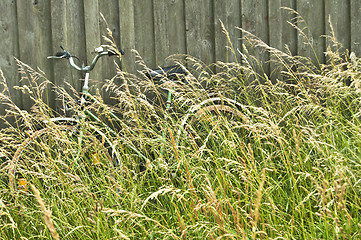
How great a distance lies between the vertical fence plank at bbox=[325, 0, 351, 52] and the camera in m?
4.19

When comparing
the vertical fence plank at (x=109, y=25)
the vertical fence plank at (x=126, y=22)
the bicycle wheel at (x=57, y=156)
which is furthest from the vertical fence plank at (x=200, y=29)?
the bicycle wheel at (x=57, y=156)

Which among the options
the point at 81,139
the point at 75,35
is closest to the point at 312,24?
the point at 75,35

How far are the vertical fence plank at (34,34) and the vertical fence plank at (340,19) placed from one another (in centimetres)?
231

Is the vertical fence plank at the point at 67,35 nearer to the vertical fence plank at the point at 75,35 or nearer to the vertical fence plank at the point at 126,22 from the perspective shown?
the vertical fence plank at the point at 75,35

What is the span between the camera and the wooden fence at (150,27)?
3.97 meters

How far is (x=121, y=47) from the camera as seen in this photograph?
403 centimetres

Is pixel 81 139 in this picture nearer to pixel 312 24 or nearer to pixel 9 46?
pixel 9 46

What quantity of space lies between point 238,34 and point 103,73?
1159mm

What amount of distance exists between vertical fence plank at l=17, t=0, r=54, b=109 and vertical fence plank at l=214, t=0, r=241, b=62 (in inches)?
53.6

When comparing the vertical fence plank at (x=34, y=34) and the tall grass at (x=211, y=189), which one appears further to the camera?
the vertical fence plank at (x=34, y=34)

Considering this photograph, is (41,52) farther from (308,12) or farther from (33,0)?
(308,12)

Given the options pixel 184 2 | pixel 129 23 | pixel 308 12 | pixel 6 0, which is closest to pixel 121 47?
pixel 129 23

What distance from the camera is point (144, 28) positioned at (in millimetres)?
4055

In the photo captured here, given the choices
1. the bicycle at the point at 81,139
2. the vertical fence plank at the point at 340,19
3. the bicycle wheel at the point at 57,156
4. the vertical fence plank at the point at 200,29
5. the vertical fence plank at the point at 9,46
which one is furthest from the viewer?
the vertical fence plank at the point at 340,19
